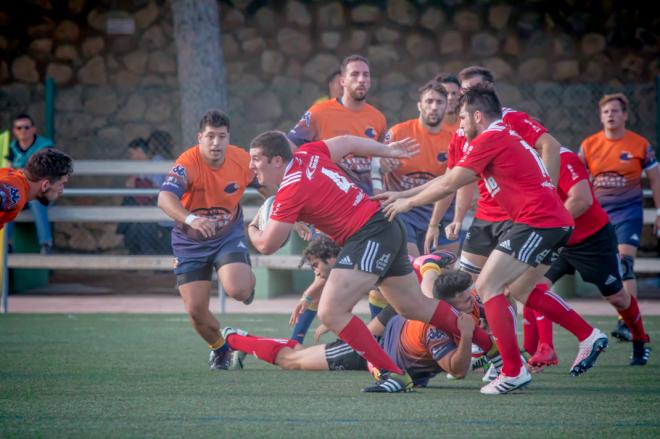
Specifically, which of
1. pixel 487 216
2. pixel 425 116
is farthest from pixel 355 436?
pixel 425 116

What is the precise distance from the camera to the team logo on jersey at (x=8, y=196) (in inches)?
254

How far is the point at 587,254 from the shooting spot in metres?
7.52

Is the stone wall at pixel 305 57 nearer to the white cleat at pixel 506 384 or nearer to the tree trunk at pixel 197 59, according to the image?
the tree trunk at pixel 197 59

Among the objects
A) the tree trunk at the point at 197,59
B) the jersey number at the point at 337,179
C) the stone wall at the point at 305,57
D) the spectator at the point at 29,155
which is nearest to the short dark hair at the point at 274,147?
the jersey number at the point at 337,179

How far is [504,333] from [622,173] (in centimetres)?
399

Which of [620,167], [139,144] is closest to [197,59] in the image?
[139,144]

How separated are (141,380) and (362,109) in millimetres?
3208

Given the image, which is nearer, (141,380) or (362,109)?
(141,380)

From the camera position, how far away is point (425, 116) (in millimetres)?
8812

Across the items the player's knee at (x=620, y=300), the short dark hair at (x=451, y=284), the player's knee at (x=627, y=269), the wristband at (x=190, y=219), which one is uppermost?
the wristband at (x=190, y=219)

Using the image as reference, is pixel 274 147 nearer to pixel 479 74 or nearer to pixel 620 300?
pixel 479 74

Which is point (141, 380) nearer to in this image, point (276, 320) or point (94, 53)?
point (276, 320)

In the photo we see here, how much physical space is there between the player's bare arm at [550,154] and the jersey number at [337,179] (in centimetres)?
142

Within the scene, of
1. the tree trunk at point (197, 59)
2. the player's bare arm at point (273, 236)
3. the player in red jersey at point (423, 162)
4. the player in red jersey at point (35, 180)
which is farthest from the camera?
the tree trunk at point (197, 59)
